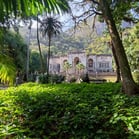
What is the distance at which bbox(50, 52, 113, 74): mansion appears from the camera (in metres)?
62.1

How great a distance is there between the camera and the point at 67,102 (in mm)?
6430

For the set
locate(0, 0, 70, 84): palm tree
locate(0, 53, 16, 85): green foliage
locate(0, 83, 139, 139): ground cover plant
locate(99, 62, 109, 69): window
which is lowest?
locate(0, 83, 139, 139): ground cover plant

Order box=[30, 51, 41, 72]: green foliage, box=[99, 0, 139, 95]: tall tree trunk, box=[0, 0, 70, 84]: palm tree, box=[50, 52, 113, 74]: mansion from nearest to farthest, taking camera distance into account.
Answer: box=[0, 0, 70, 84]: palm tree → box=[99, 0, 139, 95]: tall tree trunk → box=[30, 51, 41, 72]: green foliage → box=[50, 52, 113, 74]: mansion

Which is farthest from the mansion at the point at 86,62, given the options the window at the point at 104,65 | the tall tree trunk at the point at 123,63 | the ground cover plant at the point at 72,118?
the ground cover plant at the point at 72,118

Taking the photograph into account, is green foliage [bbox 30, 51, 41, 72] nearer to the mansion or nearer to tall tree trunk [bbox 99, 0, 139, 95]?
the mansion

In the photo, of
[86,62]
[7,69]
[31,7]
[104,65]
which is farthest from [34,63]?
[31,7]

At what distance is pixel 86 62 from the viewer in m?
62.3

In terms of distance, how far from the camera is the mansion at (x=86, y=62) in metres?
62.1

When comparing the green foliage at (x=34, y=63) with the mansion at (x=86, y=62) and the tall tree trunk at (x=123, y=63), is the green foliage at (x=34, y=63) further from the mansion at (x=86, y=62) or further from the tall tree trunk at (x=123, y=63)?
the tall tree trunk at (x=123, y=63)

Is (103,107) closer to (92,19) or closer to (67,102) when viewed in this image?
(67,102)

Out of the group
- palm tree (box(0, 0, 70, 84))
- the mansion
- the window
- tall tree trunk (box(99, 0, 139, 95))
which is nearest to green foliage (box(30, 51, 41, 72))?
the mansion

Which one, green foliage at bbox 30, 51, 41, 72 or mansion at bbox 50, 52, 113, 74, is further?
mansion at bbox 50, 52, 113, 74

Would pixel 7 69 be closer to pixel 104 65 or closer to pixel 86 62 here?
pixel 86 62

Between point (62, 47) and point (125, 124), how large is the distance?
9172 cm
